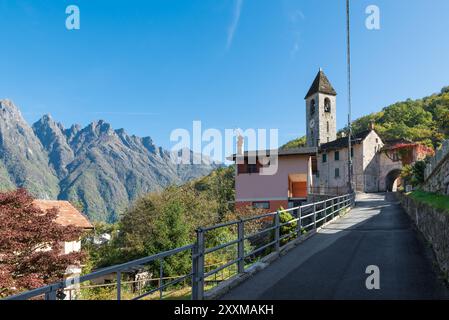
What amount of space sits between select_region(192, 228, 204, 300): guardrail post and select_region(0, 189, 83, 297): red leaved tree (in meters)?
9.68

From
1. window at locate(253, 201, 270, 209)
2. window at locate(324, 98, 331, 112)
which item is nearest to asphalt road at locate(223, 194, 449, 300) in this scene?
window at locate(253, 201, 270, 209)

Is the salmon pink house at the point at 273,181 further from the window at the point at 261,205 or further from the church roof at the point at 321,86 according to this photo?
the church roof at the point at 321,86

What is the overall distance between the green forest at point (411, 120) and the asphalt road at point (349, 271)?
5551cm

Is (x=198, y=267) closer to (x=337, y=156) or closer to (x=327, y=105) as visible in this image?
(x=337, y=156)

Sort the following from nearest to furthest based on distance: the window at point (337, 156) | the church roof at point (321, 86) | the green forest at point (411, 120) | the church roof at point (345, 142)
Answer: the church roof at point (345, 142) < the window at point (337, 156) < the church roof at point (321, 86) < the green forest at point (411, 120)

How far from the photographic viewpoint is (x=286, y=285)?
6305mm

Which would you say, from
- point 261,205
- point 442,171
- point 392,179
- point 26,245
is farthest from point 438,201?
point 392,179

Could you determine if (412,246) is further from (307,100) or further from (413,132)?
(413,132)

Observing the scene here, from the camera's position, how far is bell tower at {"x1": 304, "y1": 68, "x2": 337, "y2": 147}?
193ft

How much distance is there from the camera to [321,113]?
59.0 m

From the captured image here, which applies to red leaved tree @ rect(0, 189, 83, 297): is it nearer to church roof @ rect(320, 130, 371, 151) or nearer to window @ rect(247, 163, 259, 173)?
window @ rect(247, 163, 259, 173)

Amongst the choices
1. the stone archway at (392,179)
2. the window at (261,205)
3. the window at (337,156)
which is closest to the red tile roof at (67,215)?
the window at (261,205)

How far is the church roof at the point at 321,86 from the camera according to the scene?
59.6 meters
